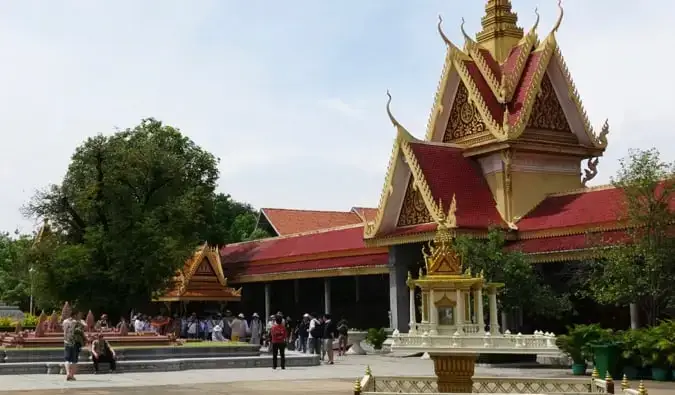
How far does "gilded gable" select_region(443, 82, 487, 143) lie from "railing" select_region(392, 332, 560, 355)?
1730 cm

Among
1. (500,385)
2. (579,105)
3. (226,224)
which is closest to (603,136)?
(579,105)

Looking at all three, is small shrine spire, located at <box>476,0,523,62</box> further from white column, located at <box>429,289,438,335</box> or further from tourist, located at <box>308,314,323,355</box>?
white column, located at <box>429,289,438,335</box>

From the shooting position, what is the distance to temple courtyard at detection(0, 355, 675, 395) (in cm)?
1551

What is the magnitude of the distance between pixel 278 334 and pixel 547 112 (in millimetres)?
13584

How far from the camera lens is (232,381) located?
17.7 m

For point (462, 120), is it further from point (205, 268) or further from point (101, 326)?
point (205, 268)

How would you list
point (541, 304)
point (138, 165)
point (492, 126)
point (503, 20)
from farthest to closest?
1. point (138, 165)
2. point (503, 20)
3. point (492, 126)
4. point (541, 304)

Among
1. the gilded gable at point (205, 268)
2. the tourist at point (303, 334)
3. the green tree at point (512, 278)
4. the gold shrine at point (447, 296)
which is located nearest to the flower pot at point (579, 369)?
the green tree at point (512, 278)

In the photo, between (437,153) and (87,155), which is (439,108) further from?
(87,155)

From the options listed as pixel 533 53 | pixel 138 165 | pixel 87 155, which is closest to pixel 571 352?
pixel 533 53

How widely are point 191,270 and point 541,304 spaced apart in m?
20.7

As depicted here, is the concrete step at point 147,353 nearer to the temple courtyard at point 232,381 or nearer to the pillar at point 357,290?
the temple courtyard at point 232,381

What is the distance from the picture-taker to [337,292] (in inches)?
1629

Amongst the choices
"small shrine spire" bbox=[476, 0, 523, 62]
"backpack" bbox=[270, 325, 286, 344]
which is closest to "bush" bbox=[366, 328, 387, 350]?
"backpack" bbox=[270, 325, 286, 344]
